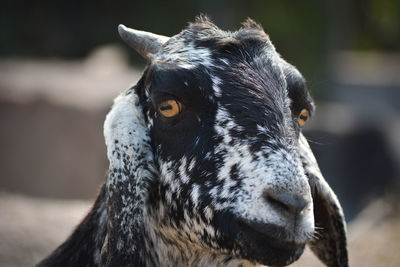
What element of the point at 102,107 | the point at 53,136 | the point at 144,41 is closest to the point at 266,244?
the point at 144,41

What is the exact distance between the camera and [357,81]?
26.4 meters

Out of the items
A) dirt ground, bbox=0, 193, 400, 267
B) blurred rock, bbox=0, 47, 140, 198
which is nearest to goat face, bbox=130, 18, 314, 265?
dirt ground, bbox=0, 193, 400, 267

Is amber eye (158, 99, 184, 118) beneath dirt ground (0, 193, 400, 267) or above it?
above

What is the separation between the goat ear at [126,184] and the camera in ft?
11.4

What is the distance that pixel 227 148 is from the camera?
3.36 m

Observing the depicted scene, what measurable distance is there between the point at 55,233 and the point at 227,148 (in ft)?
12.7

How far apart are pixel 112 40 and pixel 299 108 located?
55.5 ft

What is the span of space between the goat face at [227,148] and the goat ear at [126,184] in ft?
0.28

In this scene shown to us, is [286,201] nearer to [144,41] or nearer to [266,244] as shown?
[266,244]

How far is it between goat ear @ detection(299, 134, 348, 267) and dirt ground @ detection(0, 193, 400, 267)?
71.5 inches

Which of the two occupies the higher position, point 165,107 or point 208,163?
point 165,107

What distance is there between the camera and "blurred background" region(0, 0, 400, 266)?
26.5 ft

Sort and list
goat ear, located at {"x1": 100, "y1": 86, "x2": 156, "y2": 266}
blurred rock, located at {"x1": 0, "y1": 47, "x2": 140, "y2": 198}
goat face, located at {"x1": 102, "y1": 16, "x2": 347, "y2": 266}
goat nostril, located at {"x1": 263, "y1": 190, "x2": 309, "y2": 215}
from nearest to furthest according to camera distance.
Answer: goat nostril, located at {"x1": 263, "y1": 190, "x2": 309, "y2": 215} → goat face, located at {"x1": 102, "y1": 16, "x2": 347, "y2": 266} → goat ear, located at {"x1": 100, "y1": 86, "x2": 156, "y2": 266} → blurred rock, located at {"x1": 0, "y1": 47, "x2": 140, "y2": 198}

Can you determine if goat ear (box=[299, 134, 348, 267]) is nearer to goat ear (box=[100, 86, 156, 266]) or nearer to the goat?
the goat
